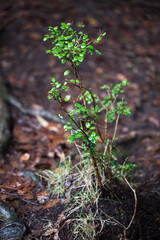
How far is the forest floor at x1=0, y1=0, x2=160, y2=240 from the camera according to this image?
6.91 ft

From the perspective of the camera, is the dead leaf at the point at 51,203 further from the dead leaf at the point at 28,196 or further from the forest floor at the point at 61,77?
the dead leaf at the point at 28,196

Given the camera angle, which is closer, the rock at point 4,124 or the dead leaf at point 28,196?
the dead leaf at point 28,196

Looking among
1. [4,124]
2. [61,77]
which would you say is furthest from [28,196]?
[61,77]

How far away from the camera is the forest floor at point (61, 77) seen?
82.9 inches

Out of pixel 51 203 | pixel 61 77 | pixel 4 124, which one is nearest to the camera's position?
pixel 51 203

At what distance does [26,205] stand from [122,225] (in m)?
0.85

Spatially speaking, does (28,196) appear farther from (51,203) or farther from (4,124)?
(4,124)

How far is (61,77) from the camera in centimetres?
420

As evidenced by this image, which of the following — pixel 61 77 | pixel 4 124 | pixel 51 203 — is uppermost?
pixel 61 77

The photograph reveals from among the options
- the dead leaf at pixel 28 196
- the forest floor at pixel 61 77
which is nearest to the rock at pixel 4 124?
the forest floor at pixel 61 77

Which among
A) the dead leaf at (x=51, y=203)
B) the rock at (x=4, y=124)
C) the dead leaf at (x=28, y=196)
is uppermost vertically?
the rock at (x=4, y=124)

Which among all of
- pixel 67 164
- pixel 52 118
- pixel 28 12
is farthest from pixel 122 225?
pixel 28 12

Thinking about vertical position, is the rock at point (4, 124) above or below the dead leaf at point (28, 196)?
above

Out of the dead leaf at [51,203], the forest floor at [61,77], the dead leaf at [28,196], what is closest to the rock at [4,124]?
the forest floor at [61,77]
